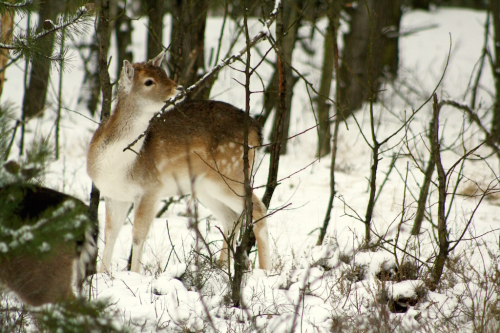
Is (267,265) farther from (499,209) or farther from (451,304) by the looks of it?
(499,209)

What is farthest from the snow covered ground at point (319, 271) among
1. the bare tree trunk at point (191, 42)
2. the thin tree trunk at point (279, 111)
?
the bare tree trunk at point (191, 42)

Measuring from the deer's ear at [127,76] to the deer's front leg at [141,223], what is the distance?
1057 mm

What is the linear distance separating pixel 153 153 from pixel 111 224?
2.57 feet

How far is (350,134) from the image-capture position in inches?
481

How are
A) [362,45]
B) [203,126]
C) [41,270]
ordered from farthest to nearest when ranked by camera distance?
1. [362,45]
2. [203,126]
3. [41,270]

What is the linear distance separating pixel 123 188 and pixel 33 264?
2.11m

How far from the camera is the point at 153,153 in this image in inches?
205

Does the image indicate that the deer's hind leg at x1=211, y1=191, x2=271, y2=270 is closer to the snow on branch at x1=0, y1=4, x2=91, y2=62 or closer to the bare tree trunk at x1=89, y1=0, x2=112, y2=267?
the bare tree trunk at x1=89, y1=0, x2=112, y2=267

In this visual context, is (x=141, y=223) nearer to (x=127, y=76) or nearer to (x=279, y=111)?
(x=127, y=76)

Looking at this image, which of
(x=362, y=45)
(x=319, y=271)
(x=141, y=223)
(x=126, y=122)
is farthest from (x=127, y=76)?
(x=362, y=45)

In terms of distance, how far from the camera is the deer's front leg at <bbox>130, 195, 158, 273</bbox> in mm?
4836

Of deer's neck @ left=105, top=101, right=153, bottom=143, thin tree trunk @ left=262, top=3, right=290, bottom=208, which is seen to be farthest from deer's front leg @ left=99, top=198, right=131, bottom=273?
thin tree trunk @ left=262, top=3, right=290, bottom=208

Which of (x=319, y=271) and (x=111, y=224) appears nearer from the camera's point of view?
(x=319, y=271)

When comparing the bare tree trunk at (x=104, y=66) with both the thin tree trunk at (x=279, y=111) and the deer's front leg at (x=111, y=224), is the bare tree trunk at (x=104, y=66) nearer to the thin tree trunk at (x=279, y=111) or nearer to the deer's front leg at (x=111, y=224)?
the deer's front leg at (x=111, y=224)
